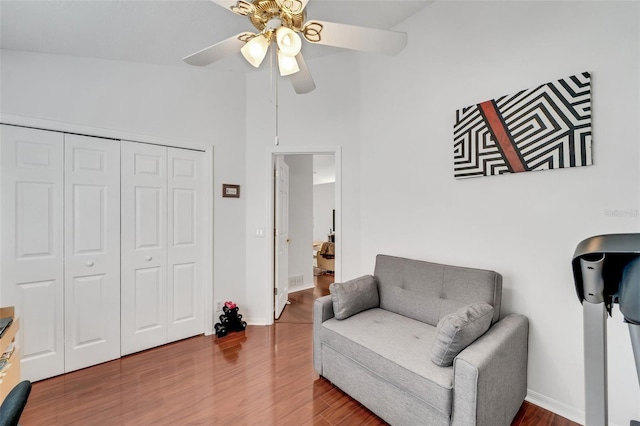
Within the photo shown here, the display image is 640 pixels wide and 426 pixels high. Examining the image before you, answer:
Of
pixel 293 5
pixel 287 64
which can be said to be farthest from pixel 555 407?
pixel 293 5

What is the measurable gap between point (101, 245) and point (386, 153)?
2.72 m

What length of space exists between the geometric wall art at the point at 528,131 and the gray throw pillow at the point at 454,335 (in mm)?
1086

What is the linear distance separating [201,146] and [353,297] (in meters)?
2.14

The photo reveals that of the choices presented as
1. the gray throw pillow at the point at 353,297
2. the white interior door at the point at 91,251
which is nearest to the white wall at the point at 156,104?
the white interior door at the point at 91,251

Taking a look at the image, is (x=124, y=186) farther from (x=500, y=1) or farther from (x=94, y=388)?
(x=500, y=1)

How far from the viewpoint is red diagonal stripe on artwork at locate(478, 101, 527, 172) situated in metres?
1.91

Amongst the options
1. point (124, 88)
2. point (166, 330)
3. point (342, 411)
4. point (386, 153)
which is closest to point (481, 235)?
point (386, 153)

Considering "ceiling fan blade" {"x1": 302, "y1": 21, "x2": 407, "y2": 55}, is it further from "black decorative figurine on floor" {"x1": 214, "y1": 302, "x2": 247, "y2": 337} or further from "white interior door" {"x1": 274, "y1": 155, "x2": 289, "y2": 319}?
"black decorative figurine on floor" {"x1": 214, "y1": 302, "x2": 247, "y2": 337}

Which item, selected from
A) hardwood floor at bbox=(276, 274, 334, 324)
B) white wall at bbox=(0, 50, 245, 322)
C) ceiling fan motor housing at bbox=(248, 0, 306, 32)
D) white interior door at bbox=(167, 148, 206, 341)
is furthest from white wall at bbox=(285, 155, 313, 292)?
ceiling fan motor housing at bbox=(248, 0, 306, 32)

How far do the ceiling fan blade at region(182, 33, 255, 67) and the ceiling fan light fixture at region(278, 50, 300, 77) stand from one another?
0.19 metres

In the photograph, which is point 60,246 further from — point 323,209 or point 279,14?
point 323,209

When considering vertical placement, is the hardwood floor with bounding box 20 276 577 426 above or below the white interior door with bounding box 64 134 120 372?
below

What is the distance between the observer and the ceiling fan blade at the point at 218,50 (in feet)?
4.97

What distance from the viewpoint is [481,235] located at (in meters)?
2.10
